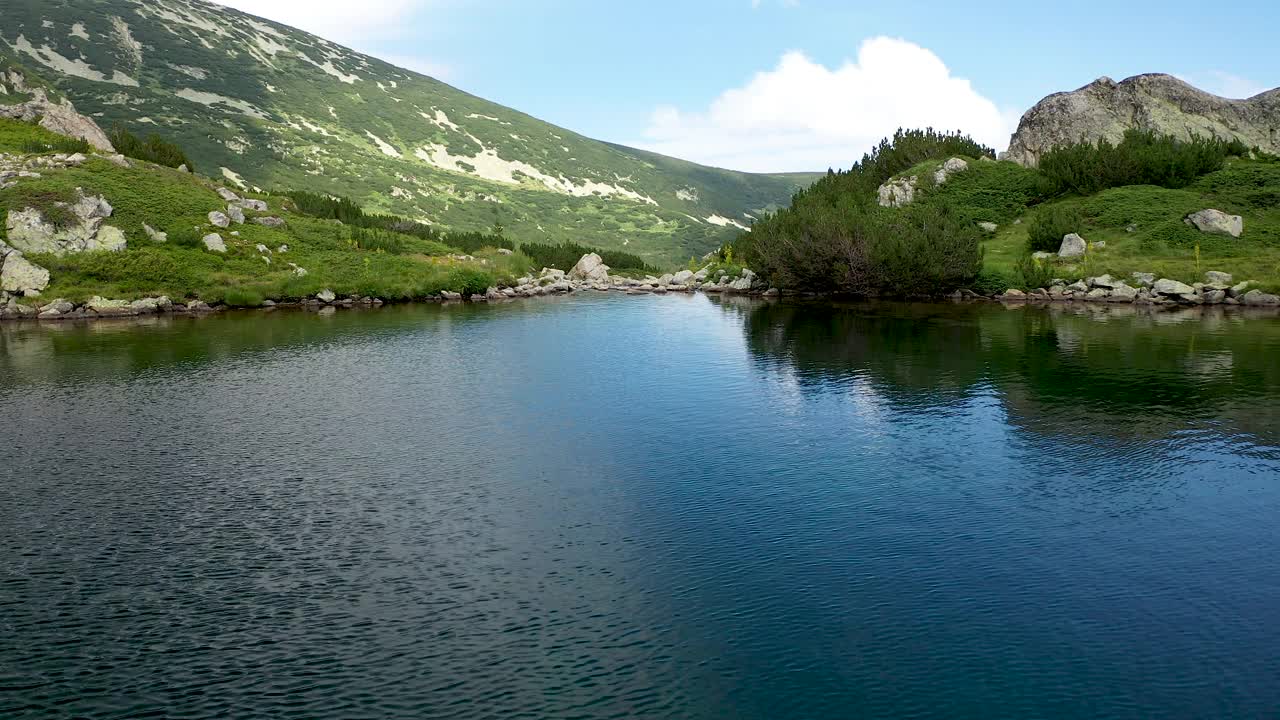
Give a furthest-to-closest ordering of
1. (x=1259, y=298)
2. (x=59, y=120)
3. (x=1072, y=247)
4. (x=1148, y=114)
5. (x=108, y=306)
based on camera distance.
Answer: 1. (x=59, y=120)
2. (x=1148, y=114)
3. (x=1072, y=247)
4. (x=108, y=306)
5. (x=1259, y=298)

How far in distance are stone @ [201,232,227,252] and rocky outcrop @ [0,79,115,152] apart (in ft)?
57.4

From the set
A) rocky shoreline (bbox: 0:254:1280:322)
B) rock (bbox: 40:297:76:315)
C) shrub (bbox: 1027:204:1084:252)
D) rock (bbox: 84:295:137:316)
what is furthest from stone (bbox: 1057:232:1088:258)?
rock (bbox: 40:297:76:315)

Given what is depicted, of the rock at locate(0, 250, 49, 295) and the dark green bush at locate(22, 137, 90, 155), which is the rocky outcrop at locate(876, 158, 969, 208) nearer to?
the rock at locate(0, 250, 49, 295)

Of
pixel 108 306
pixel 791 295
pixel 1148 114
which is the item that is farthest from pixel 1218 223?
pixel 108 306

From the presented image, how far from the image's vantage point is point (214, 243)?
196 feet

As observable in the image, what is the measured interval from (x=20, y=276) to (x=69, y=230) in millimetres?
5432

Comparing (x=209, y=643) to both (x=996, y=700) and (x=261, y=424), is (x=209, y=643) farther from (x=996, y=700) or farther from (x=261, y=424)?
(x=261, y=424)

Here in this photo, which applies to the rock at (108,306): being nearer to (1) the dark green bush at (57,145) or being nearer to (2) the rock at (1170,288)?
(1) the dark green bush at (57,145)

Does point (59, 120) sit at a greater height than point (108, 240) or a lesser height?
greater

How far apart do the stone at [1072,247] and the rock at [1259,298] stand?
432 inches

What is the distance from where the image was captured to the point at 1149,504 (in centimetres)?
1545

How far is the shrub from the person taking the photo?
57125 millimetres

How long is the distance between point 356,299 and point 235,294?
7949 mm

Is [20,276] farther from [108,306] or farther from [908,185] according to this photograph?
[908,185]
